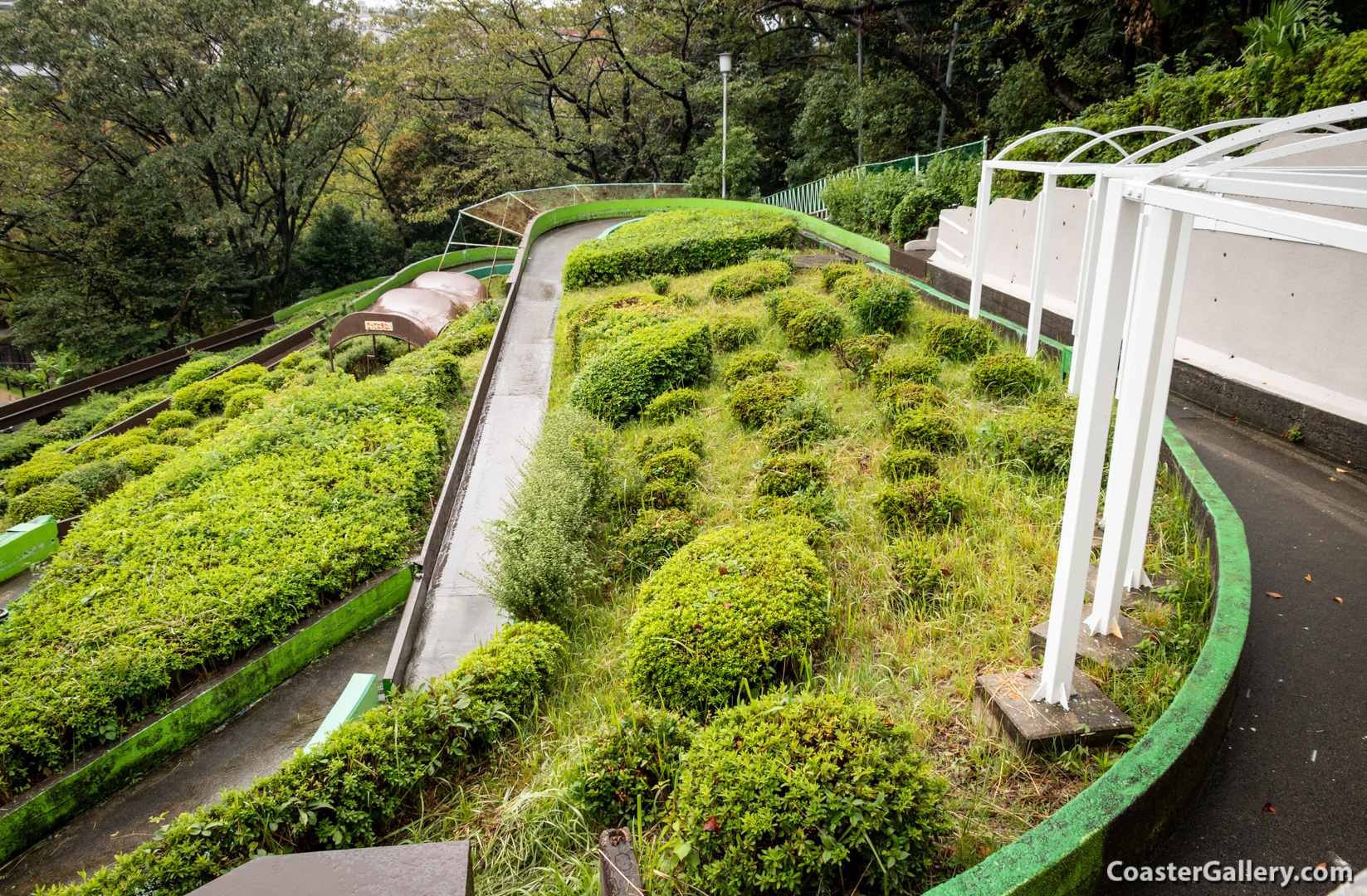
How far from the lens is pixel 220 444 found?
35.3 ft

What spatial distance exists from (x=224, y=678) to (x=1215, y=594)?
7722 millimetres

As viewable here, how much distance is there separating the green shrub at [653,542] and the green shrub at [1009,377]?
11.5ft

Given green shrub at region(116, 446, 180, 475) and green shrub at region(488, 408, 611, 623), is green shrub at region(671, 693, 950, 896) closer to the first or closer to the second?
green shrub at region(488, 408, 611, 623)

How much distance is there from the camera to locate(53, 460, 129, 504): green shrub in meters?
13.4

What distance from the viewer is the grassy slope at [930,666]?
3.49 meters

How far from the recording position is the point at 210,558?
7770 mm

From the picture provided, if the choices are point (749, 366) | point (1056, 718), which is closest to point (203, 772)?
point (1056, 718)

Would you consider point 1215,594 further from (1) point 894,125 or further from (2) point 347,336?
(1) point 894,125

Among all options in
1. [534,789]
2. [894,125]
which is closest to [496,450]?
[534,789]

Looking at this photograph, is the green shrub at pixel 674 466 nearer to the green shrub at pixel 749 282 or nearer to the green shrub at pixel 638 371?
the green shrub at pixel 638 371

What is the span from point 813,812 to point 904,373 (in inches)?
232

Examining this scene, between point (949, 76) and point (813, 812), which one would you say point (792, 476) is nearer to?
point (813, 812)

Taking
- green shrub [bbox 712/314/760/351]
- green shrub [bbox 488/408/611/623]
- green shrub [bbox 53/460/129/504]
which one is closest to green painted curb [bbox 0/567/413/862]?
green shrub [bbox 488/408/611/623]

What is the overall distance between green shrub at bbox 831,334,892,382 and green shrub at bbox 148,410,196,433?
15244 mm
